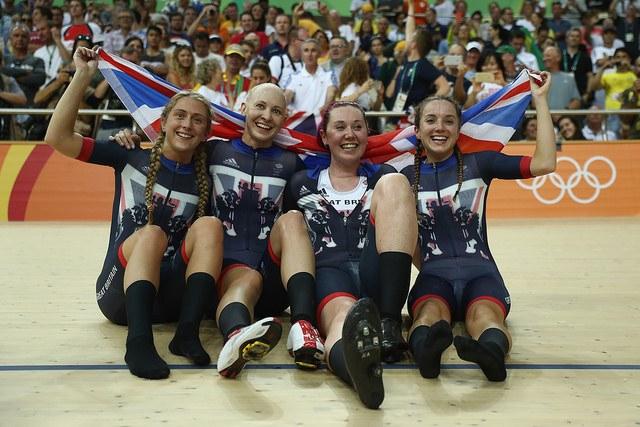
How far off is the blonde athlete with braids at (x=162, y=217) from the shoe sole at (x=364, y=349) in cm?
88

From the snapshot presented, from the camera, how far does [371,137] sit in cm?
457

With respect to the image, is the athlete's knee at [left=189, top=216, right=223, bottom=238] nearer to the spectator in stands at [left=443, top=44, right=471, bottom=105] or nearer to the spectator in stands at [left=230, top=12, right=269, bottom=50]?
the spectator in stands at [left=443, top=44, right=471, bottom=105]

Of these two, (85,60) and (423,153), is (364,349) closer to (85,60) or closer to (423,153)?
(423,153)

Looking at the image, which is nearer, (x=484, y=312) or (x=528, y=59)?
(x=484, y=312)

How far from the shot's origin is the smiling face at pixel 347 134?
412cm

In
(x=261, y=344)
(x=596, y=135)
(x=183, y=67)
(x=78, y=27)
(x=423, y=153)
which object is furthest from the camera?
(x=78, y=27)

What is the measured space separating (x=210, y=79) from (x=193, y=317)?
16.5ft

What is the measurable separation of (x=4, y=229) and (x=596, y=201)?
5954 mm

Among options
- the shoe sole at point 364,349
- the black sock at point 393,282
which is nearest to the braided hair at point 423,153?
the black sock at point 393,282

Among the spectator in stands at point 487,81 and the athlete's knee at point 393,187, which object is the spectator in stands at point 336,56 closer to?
the spectator in stands at point 487,81

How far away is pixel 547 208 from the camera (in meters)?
8.91

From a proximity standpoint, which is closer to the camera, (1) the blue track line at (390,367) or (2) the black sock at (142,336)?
(2) the black sock at (142,336)

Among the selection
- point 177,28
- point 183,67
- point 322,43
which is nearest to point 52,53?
point 177,28

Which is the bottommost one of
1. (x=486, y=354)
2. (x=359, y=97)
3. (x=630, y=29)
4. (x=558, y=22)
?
(x=486, y=354)
